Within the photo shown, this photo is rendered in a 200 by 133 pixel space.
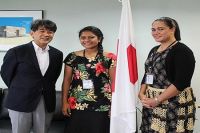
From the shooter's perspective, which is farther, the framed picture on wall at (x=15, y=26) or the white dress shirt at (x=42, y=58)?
the framed picture on wall at (x=15, y=26)

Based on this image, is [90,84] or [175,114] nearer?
[175,114]

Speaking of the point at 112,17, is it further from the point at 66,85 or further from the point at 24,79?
the point at 24,79

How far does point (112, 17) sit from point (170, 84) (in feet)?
5.12

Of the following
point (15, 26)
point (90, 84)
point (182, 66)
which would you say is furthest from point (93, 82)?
point (15, 26)

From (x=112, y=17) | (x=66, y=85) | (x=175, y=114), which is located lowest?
(x=175, y=114)

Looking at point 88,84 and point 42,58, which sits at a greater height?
point 42,58

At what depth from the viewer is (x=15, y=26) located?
3.51 metres

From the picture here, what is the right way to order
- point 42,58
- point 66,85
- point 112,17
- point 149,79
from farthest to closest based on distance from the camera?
point 112,17, point 66,85, point 42,58, point 149,79

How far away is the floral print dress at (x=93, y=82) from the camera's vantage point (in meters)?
2.34

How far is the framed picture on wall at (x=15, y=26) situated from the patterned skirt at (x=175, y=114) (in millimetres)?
2020

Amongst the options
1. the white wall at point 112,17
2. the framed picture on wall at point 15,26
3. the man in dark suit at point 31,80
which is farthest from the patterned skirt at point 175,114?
the framed picture on wall at point 15,26

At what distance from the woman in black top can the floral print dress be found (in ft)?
1.23

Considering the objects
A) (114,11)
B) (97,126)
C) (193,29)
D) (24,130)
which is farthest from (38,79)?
(193,29)

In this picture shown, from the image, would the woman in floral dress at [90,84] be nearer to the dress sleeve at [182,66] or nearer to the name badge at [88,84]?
the name badge at [88,84]
